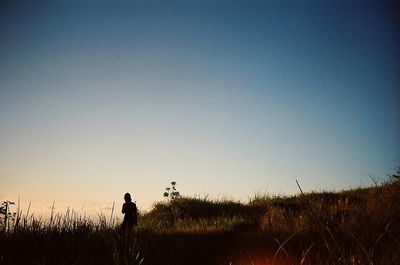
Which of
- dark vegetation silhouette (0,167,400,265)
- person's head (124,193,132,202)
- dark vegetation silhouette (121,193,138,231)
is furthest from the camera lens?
person's head (124,193,132,202)

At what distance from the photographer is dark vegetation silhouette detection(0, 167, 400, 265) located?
295 centimetres

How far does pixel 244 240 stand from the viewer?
28.3 feet

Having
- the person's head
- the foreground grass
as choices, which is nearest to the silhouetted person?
the person's head

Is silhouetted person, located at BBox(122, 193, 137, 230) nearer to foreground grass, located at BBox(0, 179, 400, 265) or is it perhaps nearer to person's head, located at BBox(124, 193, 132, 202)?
person's head, located at BBox(124, 193, 132, 202)

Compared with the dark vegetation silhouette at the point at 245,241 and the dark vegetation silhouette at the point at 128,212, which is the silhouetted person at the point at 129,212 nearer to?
the dark vegetation silhouette at the point at 128,212

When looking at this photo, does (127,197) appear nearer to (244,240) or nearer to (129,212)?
(129,212)

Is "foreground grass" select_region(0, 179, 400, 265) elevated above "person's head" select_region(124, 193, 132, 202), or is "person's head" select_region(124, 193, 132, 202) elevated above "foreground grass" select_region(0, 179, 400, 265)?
"person's head" select_region(124, 193, 132, 202)

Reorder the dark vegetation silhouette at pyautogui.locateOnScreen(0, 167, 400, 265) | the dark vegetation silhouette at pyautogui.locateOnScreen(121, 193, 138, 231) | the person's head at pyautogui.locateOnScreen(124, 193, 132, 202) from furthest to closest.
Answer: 1. the person's head at pyautogui.locateOnScreen(124, 193, 132, 202)
2. the dark vegetation silhouette at pyautogui.locateOnScreen(121, 193, 138, 231)
3. the dark vegetation silhouette at pyautogui.locateOnScreen(0, 167, 400, 265)

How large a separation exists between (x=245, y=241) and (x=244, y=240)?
0.84ft

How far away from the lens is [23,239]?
5062 mm

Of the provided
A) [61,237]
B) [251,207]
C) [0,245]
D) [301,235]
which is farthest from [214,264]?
[251,207]

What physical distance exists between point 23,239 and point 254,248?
399cm

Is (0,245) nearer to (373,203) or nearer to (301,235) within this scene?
(301,235)

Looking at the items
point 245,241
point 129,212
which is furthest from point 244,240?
point 129,212
